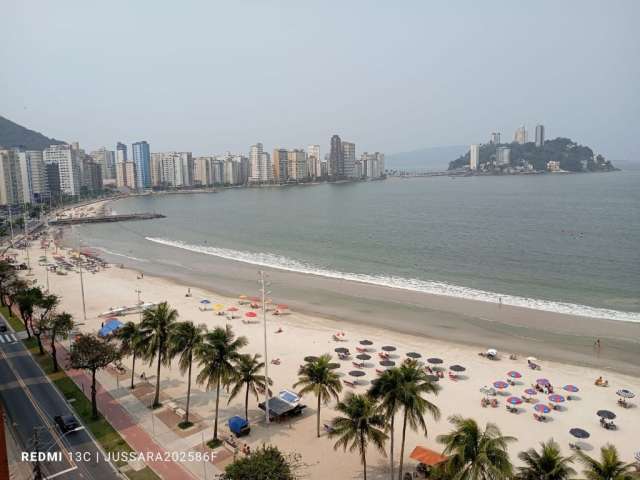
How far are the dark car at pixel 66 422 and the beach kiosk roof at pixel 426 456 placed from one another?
14168 mm

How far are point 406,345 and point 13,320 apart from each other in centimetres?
3001

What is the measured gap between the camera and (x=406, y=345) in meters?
33.5

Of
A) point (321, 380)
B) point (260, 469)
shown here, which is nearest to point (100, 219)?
point (321, 380)

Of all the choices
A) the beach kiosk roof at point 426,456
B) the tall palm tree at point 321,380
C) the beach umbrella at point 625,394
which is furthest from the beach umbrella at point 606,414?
the tall palm tree at point 321,380

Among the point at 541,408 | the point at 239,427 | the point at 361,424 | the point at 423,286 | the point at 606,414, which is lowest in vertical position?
the point at 423,286

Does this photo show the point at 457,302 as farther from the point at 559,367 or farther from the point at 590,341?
the point at 559,367

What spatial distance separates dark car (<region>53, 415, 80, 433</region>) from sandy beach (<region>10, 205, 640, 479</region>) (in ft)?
11.4

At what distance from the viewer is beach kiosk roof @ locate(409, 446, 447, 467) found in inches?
690

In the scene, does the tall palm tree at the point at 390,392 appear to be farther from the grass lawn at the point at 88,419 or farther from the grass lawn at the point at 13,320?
the grass lawn at the point at 13,320

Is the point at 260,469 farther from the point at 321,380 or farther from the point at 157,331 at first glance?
the point at 157,331

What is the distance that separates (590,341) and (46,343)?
37.6 metres

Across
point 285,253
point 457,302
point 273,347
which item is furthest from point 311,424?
point 285,253

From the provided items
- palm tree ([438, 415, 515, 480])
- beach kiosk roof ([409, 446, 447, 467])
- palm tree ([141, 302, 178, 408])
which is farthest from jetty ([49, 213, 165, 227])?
palm tree ([438, 415, 515, 480])

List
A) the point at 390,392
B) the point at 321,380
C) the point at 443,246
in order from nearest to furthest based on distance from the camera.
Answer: the point at 390,392 < the point at 321,380 < the point at 443,246
